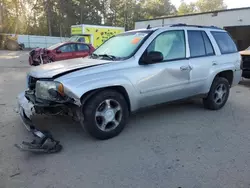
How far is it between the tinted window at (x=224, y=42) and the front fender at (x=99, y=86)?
2584 mm

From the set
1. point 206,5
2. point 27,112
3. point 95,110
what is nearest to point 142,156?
point 95,110

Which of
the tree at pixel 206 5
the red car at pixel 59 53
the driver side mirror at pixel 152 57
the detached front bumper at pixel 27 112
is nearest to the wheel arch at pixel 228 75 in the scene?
the driver side mirror at pixel 152 57

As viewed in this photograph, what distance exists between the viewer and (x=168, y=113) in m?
5.14

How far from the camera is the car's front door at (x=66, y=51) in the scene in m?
12.8

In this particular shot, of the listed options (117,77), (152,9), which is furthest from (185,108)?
(152,9)

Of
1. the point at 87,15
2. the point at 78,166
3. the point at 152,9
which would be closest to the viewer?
the point at 78,166

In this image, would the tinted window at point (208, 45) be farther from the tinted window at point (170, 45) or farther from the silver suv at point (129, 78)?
the tinted window at point (170, 45)

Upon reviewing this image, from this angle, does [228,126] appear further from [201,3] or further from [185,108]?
[201,3]

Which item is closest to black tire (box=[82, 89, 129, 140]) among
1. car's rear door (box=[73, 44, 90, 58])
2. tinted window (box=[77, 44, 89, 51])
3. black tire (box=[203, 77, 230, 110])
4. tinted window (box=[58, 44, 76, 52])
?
black tire (box=[203, 77, 230, 110])

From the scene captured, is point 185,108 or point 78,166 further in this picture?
point 185,108

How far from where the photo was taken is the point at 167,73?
4.22m

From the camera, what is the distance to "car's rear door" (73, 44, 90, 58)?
13.2 metres

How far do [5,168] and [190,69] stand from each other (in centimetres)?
353

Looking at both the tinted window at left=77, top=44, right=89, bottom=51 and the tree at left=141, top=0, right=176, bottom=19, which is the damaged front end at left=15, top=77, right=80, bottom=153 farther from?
the tree at left=141, top=0, right=176, bottom=19
